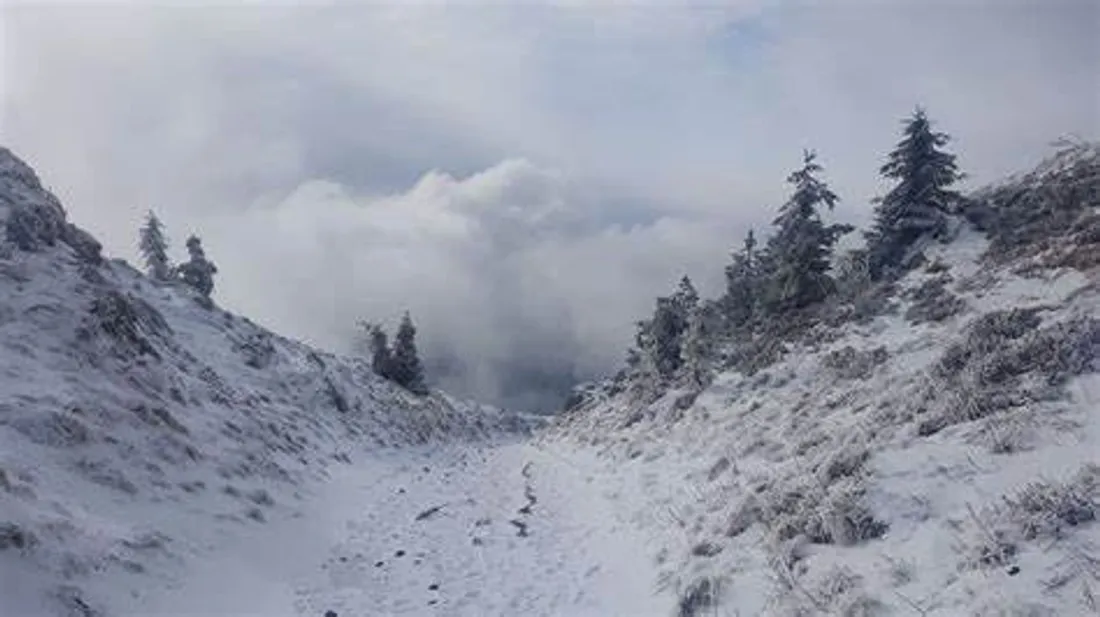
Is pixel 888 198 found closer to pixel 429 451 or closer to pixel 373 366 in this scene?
pixel 429 451

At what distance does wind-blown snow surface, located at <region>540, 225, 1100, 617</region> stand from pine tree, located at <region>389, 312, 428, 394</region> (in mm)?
64961

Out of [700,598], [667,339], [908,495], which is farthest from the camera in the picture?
[667,339]

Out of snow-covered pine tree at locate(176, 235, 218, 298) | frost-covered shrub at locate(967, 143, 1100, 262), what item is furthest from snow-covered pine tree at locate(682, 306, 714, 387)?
snow-covered pine tree at locate(176, 235, 218, 298)

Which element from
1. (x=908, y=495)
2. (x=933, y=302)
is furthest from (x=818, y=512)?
(x=933, y=302)

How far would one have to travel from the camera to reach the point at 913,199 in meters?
39.7

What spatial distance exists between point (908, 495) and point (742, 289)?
37.0m

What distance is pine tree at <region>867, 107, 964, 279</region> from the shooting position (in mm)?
39156

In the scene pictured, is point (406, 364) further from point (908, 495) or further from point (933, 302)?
point (908, 495)

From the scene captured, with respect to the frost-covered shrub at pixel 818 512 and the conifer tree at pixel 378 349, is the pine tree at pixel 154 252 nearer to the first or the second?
the conifer tree at pixel 378 349

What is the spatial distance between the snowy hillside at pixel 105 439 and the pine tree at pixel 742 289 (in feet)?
67.4

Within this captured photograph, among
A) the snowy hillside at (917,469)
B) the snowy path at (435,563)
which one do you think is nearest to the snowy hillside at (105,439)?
the snowy path at (435,563)

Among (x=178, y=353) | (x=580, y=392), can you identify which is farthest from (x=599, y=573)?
(x=580, y=392)

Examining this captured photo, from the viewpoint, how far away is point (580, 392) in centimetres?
10969

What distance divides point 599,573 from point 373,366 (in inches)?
2876
